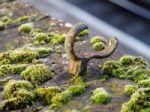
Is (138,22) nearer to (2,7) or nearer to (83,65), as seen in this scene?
(83,65)

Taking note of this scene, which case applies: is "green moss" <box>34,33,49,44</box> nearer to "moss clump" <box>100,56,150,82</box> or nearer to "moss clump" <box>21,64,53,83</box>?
"moss clump" <box>21,64,53,83</box>

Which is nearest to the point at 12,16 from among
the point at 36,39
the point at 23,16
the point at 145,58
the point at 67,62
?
the point at 23,16

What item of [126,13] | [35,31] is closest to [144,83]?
[126,13]

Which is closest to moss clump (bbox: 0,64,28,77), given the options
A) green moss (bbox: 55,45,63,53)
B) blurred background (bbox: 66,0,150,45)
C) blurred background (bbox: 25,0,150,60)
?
green moss (bbox: 55,45,63,53)

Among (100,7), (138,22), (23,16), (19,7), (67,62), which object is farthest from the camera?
(19,7)

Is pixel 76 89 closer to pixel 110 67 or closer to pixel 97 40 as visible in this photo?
pixel 110 67

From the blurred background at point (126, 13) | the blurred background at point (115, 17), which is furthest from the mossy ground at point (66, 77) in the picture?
the blurred background at point (126, 13)
